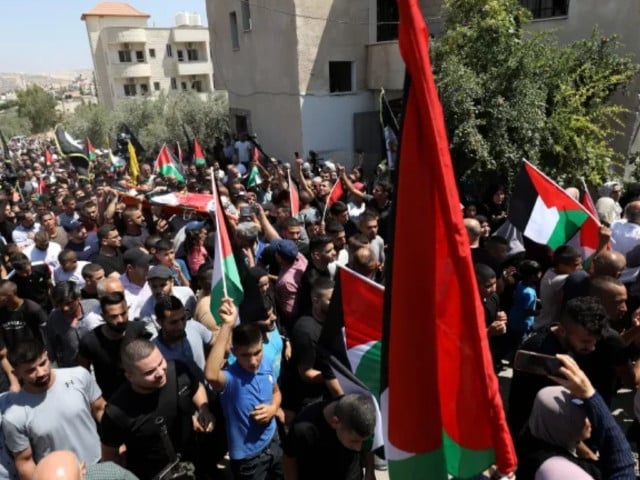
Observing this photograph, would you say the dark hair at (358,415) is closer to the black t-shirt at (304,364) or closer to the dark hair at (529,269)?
the black t-shirt at (304,364)

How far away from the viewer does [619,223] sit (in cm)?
504

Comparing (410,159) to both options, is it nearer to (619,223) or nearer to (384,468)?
(384,468)

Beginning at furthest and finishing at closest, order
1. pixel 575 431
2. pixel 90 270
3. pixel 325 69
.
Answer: pixel 325 69, pixel 90 270, pixel 575 431

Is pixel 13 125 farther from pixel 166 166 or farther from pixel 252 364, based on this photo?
pixel 252 364

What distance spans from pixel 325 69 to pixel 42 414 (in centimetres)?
1333

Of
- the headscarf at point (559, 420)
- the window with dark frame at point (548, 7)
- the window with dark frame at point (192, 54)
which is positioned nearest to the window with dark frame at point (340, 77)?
the window with dark frame at point (548, 7)

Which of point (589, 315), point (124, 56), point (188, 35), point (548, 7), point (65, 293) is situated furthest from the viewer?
point (188, 35)

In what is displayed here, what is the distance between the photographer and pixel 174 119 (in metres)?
22.0

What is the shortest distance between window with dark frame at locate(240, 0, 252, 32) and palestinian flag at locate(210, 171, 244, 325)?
1463 centimetres

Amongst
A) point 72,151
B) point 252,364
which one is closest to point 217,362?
point 252,364

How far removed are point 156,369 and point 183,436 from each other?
52cm

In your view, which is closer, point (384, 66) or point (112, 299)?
point (112, 299)

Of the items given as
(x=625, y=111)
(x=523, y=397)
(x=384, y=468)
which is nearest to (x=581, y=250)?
(x=523, y=397)

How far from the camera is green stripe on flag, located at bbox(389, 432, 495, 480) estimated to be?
1.63 m
